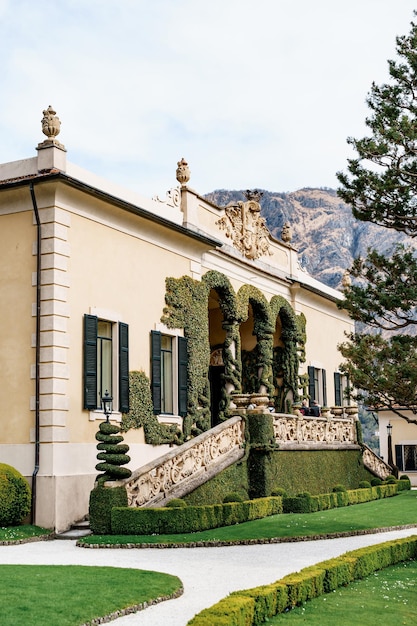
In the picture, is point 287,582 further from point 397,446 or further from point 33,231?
point 397,446

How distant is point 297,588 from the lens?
1005cm

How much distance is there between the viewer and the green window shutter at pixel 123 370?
68.7ft

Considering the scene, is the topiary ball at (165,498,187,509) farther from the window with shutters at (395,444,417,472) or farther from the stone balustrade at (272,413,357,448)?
the window with shutters at (395,444,417,472)

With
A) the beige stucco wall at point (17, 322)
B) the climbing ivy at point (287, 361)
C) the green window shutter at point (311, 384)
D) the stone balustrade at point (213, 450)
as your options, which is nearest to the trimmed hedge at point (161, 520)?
the stone balustrade at point (213, 450)

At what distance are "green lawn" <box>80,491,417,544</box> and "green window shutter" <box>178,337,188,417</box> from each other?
454 cm

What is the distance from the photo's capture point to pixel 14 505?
58.4ft

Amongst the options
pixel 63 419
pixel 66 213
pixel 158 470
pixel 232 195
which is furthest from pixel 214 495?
pixel 232 195

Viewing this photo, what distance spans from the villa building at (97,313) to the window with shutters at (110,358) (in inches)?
1.1

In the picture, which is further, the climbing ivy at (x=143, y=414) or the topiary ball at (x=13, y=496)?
the climbing ivy at (x=143, y=414)

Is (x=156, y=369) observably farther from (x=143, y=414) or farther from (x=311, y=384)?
(x=311, y=384)

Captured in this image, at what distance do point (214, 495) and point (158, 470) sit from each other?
2.31 m

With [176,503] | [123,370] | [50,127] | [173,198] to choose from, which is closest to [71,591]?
[176,503]

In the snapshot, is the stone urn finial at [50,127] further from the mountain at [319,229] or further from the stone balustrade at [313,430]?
the mountain at [319,229]

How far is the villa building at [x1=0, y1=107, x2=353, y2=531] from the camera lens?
62.1 ft
